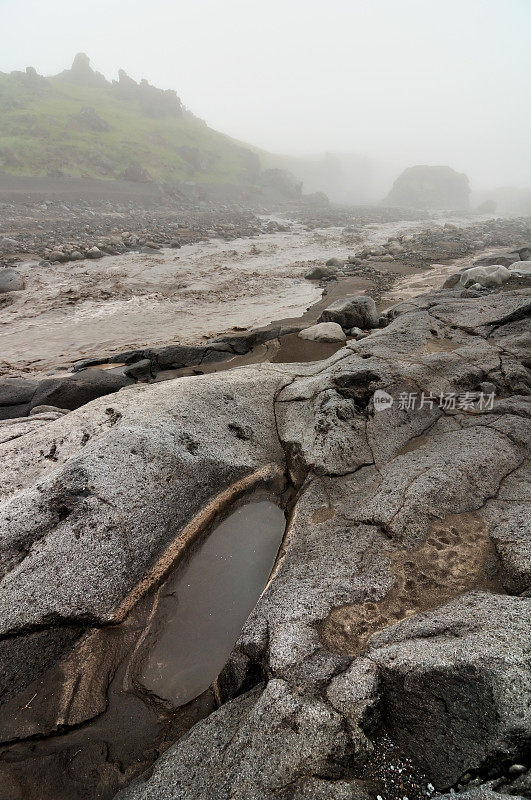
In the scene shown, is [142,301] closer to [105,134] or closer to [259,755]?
[259,755]

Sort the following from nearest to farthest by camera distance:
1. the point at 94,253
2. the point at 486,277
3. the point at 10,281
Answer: the point at 486,277 < the point at 10,281 < the point at 94,253

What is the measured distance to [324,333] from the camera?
352 inches

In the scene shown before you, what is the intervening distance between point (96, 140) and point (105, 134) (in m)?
4.69

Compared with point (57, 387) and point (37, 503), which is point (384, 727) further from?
point (57, 387)

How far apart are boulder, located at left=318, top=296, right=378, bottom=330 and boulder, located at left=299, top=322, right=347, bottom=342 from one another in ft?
2.02

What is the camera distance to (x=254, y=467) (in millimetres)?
4895

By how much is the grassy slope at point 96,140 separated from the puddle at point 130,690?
44218 millimetres

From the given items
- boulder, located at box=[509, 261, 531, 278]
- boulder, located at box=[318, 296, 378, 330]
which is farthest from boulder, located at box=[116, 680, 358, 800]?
boulder, located at box=[509, 261, 531, 278]

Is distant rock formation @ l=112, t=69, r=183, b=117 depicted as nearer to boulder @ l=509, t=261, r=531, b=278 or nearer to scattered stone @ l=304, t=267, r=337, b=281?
scattered stone @ l=304, t=267, r=337, b=281

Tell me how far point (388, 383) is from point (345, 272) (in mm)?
12376

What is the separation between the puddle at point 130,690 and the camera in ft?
8.93

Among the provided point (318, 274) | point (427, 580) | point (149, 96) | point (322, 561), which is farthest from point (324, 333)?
point (149, 96)

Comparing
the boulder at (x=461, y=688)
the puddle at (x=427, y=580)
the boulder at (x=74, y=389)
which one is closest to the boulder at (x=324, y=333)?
the boulder at (x=74, y=389)

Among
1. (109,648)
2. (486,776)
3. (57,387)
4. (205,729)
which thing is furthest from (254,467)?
(57,387)
